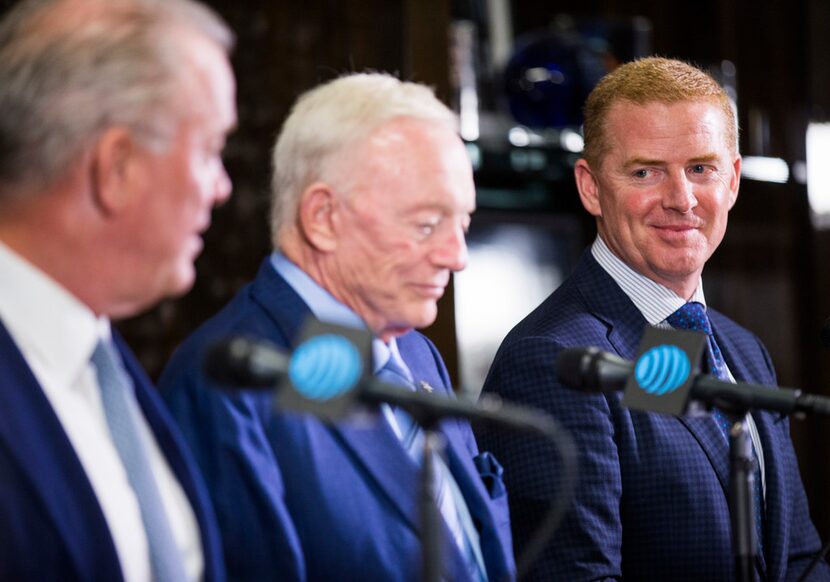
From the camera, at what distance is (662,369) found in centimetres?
171

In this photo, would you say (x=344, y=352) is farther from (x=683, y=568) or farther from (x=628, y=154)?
(x=628, y=154)

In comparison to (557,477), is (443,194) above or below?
above

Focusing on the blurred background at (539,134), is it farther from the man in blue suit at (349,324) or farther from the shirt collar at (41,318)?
the shirt collar at (41,318)

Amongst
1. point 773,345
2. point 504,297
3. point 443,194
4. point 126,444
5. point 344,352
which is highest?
point 443,194

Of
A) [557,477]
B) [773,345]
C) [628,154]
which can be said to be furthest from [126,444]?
[773,345]

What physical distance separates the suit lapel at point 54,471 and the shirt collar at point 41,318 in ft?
0.19

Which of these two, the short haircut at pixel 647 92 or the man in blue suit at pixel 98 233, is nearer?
the man in blue suit at pixel 98 233

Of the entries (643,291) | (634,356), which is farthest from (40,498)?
(643,291)

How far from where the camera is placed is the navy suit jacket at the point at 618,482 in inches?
86.8

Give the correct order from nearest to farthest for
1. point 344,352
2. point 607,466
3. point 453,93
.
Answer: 1. point 344,352
2. point 607,466
3. point 453,93

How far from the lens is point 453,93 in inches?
170

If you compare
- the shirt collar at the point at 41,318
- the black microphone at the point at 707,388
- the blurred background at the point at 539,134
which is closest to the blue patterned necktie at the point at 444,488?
the black microphone at the point at 707,388

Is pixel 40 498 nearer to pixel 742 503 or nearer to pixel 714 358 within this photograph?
pixel 742 503

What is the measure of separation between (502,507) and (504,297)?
8.42 ft
